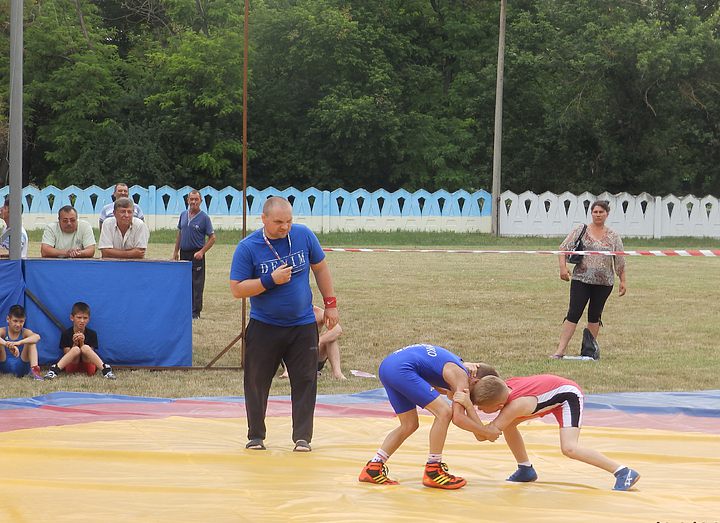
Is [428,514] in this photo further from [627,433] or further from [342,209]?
[342,209]

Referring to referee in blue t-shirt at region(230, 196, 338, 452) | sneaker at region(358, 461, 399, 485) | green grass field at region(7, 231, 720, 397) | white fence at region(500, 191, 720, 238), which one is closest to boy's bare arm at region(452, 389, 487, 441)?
sneaker at region(358, 461, 399, 485)

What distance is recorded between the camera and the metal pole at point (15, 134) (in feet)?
32.8

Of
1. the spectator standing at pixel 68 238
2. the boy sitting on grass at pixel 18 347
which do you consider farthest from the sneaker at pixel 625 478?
the spectator standing at pixel 68 238

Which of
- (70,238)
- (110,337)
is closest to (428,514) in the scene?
(110,337)

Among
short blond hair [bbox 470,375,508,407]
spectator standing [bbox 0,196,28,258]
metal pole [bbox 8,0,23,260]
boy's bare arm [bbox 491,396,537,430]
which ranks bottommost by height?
boy's bare arm [bbox 491,396,537,430]

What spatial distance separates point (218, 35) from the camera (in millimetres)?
41062

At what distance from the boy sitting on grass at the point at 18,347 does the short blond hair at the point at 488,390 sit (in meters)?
5.35

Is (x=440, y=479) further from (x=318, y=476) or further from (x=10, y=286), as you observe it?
(x=10, y=286)

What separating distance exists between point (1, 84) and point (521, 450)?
124 feet

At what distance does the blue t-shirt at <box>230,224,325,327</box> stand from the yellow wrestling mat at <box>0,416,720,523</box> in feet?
2.81

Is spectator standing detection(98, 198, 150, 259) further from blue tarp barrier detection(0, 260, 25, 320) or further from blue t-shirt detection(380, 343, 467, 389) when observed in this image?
blue t-shirt detection(380, 343, 467, 389)

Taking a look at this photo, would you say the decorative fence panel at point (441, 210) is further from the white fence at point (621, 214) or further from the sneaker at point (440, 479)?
the sneaker at point (440, 479)

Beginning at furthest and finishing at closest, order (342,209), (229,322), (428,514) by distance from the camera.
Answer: (342,209) < (229,322) < (428,514)

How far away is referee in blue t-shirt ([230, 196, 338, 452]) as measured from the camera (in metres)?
6.65
